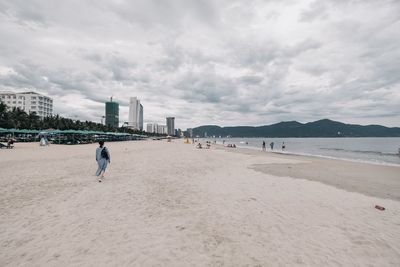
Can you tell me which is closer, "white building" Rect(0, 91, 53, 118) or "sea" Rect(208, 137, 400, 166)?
"sea" Rect(208, 137, 400, 166)

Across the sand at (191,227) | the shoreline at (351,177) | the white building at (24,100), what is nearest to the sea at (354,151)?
the shoreline at (351,177)

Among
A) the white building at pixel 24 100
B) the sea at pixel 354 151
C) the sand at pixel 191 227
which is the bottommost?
the sea at pixel 354 151

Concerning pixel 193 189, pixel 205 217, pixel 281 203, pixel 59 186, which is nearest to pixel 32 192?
pixel 59 186

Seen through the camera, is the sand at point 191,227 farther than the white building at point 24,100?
No

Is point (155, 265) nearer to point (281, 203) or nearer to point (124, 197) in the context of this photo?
point (124, 197)

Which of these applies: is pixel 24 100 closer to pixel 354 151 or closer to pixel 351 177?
pixel 354 151

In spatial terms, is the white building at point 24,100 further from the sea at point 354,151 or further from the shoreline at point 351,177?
the shoreline at point 351,177

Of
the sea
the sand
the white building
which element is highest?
the white building

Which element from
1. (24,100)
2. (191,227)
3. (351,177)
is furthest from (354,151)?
Answer: (24,100)

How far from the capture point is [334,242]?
459 cm

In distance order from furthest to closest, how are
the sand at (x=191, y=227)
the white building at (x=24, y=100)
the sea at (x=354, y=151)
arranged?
1. the white building at (x=24, y=100)
2. the sea at (x=354, y=151)
3. the sand at (x=191, y=227)

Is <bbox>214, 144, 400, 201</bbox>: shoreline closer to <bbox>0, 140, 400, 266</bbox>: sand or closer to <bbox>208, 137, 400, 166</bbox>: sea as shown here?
<bbox>0, 140, 400, 266</bbox>: sand

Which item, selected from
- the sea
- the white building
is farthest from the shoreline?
the white building

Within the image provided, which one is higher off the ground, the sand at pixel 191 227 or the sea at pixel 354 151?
the sand at pixel 191 227
